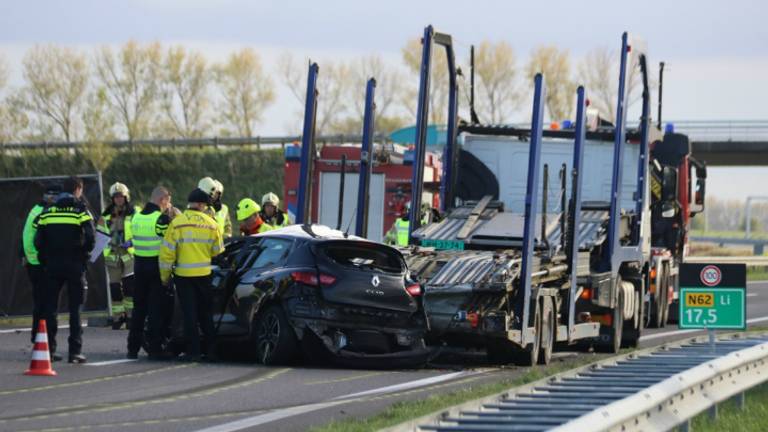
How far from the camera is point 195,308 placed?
622 inches

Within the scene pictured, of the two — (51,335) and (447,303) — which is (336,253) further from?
(51,335)

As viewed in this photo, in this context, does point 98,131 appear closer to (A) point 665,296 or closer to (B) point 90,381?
(A) point 665,296

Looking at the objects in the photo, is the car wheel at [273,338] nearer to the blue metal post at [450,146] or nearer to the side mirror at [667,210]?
the blue metal post at [450,146]

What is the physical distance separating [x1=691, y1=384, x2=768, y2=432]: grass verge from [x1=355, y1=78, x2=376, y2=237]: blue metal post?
21.3 ft

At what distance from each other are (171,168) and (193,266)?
6319 cm

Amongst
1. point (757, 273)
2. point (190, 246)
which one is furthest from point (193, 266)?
point (757, 273)

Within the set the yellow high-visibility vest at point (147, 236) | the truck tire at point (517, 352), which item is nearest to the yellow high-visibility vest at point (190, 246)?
the yellow high-visibility vest at point (147, 236)

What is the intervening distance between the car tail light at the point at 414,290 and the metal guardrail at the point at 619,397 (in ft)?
9.61

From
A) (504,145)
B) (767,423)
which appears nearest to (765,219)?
(504,145)

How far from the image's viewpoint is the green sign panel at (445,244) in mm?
A: 18141

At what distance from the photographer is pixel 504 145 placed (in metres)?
21.1

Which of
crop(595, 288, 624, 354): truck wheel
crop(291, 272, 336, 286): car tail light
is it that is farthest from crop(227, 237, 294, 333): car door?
crop(595, 288, 624, 354): truck wheel

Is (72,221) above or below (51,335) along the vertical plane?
above

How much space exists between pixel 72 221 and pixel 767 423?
680 centimetres
